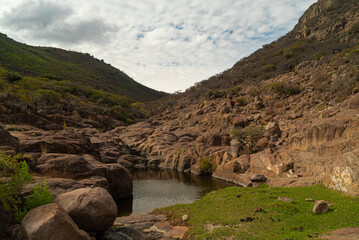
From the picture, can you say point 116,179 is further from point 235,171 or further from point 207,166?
point 207,166

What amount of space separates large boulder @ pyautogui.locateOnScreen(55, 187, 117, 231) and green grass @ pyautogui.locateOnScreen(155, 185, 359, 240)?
18.8 feet

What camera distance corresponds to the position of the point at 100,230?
633 inches

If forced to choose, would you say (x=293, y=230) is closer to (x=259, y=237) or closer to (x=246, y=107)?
(x=259, y=237)

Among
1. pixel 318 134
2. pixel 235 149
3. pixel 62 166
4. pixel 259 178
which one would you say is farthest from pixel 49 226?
pixel 235 149

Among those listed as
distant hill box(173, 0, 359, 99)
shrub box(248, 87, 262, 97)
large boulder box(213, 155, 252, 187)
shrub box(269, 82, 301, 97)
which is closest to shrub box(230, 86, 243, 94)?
distant hill box(173, 0, 359, 99)

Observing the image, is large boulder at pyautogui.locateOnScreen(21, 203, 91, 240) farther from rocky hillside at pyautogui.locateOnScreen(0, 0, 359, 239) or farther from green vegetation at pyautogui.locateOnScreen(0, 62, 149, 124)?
green vegetation at pyautogui.locateOnScreen(0, 62, 149, 124)

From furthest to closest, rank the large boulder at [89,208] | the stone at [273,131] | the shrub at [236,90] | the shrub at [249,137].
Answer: the shrub at [236,90], the shrub at [249,137], the stone at [273,131], the large boulder at [89,208]

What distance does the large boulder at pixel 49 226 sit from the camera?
36.1 ft

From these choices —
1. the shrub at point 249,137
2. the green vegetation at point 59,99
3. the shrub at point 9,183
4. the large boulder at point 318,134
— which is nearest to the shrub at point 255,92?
the shrub at point 249,137

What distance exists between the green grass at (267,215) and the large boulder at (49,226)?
7.55m

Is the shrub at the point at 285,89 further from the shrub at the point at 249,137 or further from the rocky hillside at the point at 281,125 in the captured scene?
the shrub at the point at 249,137

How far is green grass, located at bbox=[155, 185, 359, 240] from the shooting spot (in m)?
13.3

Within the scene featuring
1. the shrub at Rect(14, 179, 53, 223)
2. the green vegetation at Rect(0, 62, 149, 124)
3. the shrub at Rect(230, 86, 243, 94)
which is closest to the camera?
the shrub at Rect(14, 179, 53, 223)

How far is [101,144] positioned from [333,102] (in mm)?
48445
